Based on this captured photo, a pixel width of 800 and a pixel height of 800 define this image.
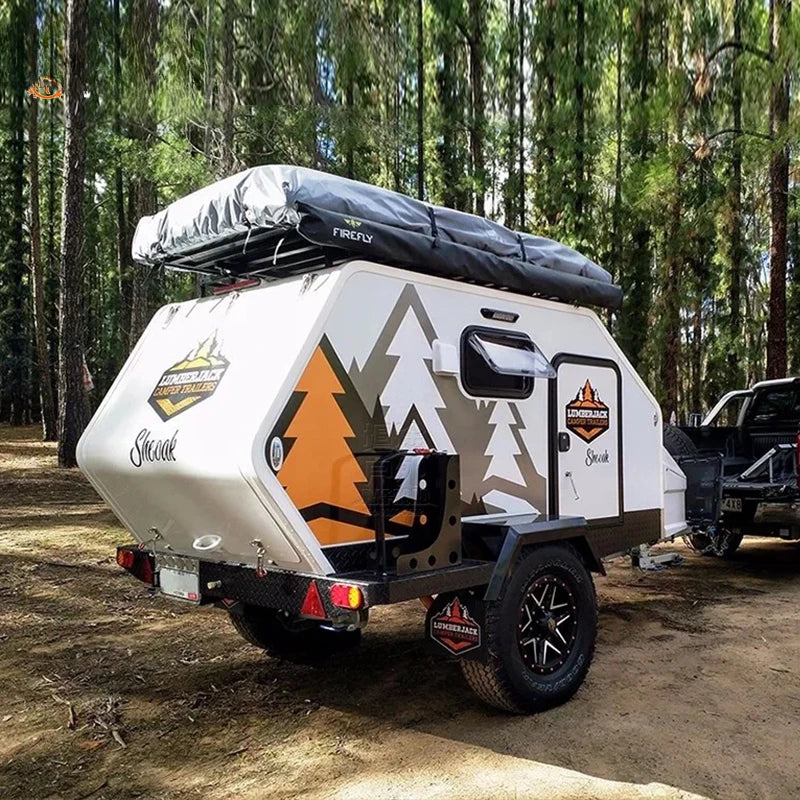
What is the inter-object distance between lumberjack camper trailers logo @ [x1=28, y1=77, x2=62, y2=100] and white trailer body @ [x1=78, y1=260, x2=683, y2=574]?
17.9 meters

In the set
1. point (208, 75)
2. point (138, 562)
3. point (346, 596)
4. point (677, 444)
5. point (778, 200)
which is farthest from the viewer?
point (778, 200)

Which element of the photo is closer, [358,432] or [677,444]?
[358,432]

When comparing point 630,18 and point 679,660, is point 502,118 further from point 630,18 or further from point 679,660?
point 679,660

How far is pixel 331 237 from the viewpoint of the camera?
3.85 metres

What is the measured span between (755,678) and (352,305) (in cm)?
331

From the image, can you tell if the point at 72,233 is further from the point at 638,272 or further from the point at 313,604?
the point at 313,604

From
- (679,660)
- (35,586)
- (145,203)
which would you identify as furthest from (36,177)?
(679,660)

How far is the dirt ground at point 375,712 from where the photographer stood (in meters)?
3.51

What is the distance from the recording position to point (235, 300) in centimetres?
432

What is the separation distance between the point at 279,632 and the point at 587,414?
2411 mm

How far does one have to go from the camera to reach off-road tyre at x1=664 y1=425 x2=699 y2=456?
6.75m

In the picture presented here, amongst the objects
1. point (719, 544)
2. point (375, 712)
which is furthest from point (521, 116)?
point (375, 712)

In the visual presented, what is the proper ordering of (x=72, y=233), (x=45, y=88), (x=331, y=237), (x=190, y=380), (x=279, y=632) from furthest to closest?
1. (x=45, y=88)
2. (x=72, y=233)
3. (x=279, y=632)
4. (x=190, y=380)
5. (x=331, y=237)

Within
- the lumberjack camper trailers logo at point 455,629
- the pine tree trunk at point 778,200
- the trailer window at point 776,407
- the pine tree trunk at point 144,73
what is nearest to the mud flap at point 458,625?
the lumberjack camper trailers logo at point 455,629
